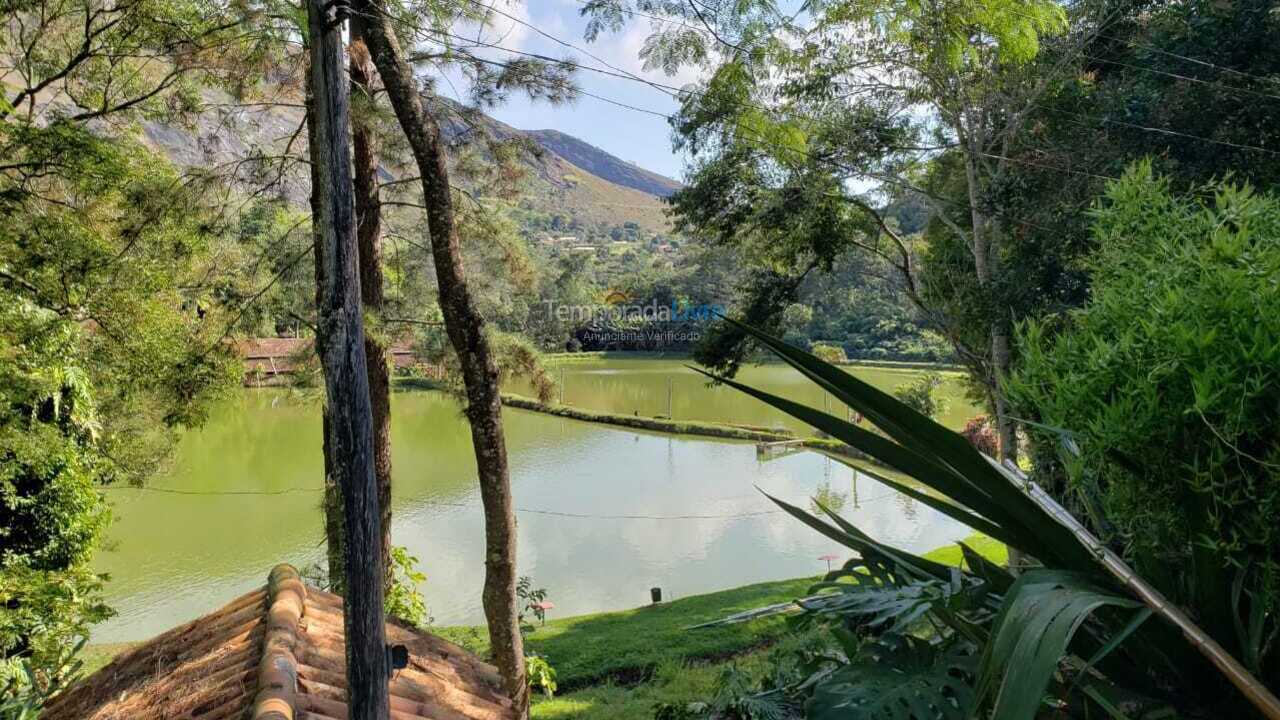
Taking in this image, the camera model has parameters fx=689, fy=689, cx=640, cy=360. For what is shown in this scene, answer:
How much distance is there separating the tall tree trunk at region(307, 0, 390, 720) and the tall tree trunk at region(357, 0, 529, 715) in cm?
155

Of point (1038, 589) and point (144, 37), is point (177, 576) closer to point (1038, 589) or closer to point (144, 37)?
point (144, 37)

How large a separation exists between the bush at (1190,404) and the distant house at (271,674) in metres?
2.04

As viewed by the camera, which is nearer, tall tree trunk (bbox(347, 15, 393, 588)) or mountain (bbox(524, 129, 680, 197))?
tall tree trunk (bbox(347, 15, 393, 588))

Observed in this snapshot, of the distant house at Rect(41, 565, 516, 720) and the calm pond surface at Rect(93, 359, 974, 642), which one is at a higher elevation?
the distant house at Rect(41, 565, 516, 720)

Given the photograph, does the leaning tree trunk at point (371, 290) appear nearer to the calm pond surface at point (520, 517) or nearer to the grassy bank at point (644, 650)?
the calm pond surface at point (520, 517)

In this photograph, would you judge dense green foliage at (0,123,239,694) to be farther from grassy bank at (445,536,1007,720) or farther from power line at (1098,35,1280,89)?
power line at (1098,35,1280,89)

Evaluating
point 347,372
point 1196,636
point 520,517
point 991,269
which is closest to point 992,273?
point 991,269

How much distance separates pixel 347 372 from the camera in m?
1.86

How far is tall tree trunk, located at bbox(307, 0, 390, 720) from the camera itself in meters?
1.83

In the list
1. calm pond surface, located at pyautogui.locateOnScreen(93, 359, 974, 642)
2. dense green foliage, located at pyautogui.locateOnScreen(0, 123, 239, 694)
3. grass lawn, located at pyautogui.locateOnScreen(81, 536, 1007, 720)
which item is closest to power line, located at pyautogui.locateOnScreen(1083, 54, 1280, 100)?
grass lawn, located at pyautogui.locateOnScreen(81, 536, 1007, 720)

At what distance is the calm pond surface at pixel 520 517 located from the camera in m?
8.99

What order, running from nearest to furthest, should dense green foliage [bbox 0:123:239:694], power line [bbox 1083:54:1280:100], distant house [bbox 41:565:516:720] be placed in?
distant house [bbox 41:565:516:720] → dense green foliage [bbox 0:123:239:694] → power line [bbox 1083:54:1280:100]

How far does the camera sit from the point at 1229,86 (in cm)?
465

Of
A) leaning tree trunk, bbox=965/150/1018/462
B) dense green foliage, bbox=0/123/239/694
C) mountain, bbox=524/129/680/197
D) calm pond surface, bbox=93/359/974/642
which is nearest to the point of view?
dense green foliage, bbox=0/123/239/694
